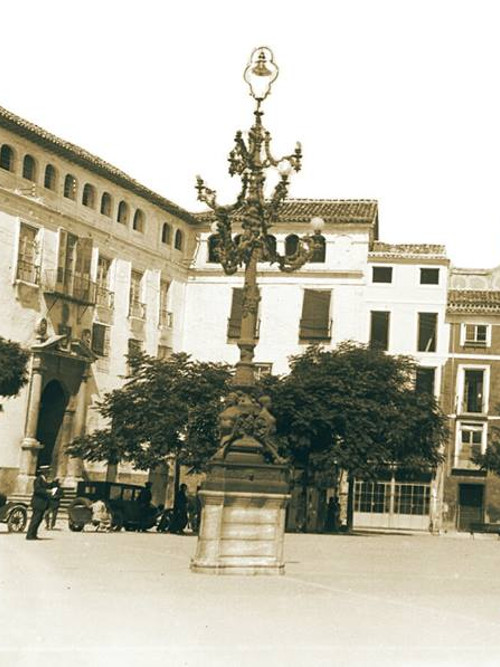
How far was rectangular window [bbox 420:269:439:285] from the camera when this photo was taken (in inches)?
2104

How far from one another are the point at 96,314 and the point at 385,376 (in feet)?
37.9

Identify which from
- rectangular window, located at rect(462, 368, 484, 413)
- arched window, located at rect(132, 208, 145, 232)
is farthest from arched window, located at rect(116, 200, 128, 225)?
rectangular window, located at rect(462, 368, 484, 413)

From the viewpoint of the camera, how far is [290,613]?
40.4 feet

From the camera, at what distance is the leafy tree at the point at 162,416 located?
116ft

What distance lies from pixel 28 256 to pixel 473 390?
2170 centimetres

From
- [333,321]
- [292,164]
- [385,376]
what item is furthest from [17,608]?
[333,321]

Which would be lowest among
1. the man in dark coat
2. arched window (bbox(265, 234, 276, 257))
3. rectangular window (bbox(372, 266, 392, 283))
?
the man in dark coat

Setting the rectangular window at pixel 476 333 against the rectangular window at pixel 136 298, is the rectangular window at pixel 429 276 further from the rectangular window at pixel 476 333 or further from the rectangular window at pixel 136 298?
the rectangular window at pixel 136 298

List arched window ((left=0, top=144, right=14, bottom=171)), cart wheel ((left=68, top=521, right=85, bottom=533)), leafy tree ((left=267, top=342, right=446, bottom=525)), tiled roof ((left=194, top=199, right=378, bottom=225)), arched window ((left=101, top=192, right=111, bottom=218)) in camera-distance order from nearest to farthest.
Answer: cart wheel ((left=68, top=521, right=85, bottom=533)), leafy tree ((left=267, top=342, right=446, bottom=525)), arched window ((left=0, top=144, right=14, bottom=171)), arched window ((left=101, top=192, right=111, bottom=218)), tiled roof ((left=194, top=199, right=378, bottom=225))

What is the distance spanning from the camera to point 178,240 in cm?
5344

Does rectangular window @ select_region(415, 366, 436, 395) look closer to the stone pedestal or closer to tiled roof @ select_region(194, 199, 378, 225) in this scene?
tiled roof @ select_region(194, 199, 378, 225)

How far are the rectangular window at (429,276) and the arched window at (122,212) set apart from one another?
43.9 ft

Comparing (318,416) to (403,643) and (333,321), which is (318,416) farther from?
(403,643)

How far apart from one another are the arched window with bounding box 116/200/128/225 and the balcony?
4.32 m
